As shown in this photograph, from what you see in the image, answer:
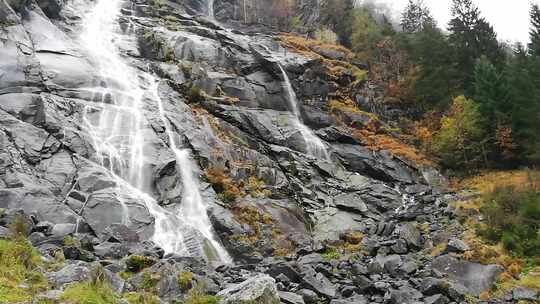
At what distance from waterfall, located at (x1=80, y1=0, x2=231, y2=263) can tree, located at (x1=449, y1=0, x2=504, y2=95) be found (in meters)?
28.8

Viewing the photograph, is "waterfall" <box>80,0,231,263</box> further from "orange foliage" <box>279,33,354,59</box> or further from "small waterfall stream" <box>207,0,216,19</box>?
"small waterfall stream" <box>207,0,216,19</box>

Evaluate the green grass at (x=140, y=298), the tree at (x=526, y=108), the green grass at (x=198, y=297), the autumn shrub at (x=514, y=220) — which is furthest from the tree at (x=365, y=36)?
the green grass at (x=140, y=298)

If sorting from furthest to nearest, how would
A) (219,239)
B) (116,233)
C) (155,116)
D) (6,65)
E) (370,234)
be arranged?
1. (155,116)
2. (6,65)
3. (370,234)
4. (219,239)
5. (116,233)

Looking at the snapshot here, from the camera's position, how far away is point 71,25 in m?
41.7

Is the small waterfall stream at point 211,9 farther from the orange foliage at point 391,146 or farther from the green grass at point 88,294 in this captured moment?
the green grass at point 88,294

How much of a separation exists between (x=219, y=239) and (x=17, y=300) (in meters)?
14.2

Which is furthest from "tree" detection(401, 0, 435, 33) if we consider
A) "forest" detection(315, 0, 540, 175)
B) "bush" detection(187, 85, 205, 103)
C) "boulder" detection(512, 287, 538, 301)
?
"boulder" detection(512, 287, 538, 301)

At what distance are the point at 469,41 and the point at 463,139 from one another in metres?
16.7

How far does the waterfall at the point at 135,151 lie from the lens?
2067 centimetres

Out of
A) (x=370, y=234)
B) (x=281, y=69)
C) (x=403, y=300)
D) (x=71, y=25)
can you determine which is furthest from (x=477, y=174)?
(x=71, y=25)

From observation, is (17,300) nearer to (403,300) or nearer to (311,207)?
(403,300)

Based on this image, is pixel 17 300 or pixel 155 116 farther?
pixel 155 116

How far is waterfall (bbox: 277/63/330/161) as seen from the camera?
35125 mm

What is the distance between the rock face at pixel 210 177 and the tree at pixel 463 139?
282 cm
